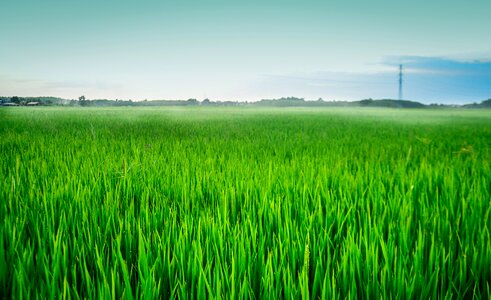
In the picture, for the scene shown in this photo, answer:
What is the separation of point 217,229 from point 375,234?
0.60 metres

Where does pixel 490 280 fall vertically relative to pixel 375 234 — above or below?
below

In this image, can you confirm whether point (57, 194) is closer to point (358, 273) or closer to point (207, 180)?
point (207, 180)

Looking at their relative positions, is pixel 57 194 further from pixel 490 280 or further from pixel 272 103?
pixel 272 103

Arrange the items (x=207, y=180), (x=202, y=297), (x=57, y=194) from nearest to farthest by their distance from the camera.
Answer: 1. (x=202, y=297)
2. (x=57, y=194)
3. (x=207, y=180)

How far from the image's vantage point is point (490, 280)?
1.14 meters

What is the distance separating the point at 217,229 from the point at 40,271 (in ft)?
1.98

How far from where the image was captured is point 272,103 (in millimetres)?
107875

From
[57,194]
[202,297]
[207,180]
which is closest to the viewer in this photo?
[202,297]

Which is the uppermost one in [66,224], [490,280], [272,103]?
[272,103]

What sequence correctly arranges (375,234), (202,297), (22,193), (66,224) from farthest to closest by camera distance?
1. (22,193)
2. (66,224)
3. (375,234)
4. (202,297)

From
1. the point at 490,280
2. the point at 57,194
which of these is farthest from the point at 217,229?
the point at 57,194

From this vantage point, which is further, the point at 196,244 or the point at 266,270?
the point at 196,244

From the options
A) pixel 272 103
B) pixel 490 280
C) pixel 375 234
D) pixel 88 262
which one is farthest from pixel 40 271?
pixel 272 103

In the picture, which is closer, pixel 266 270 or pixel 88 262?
pixel 266 270
